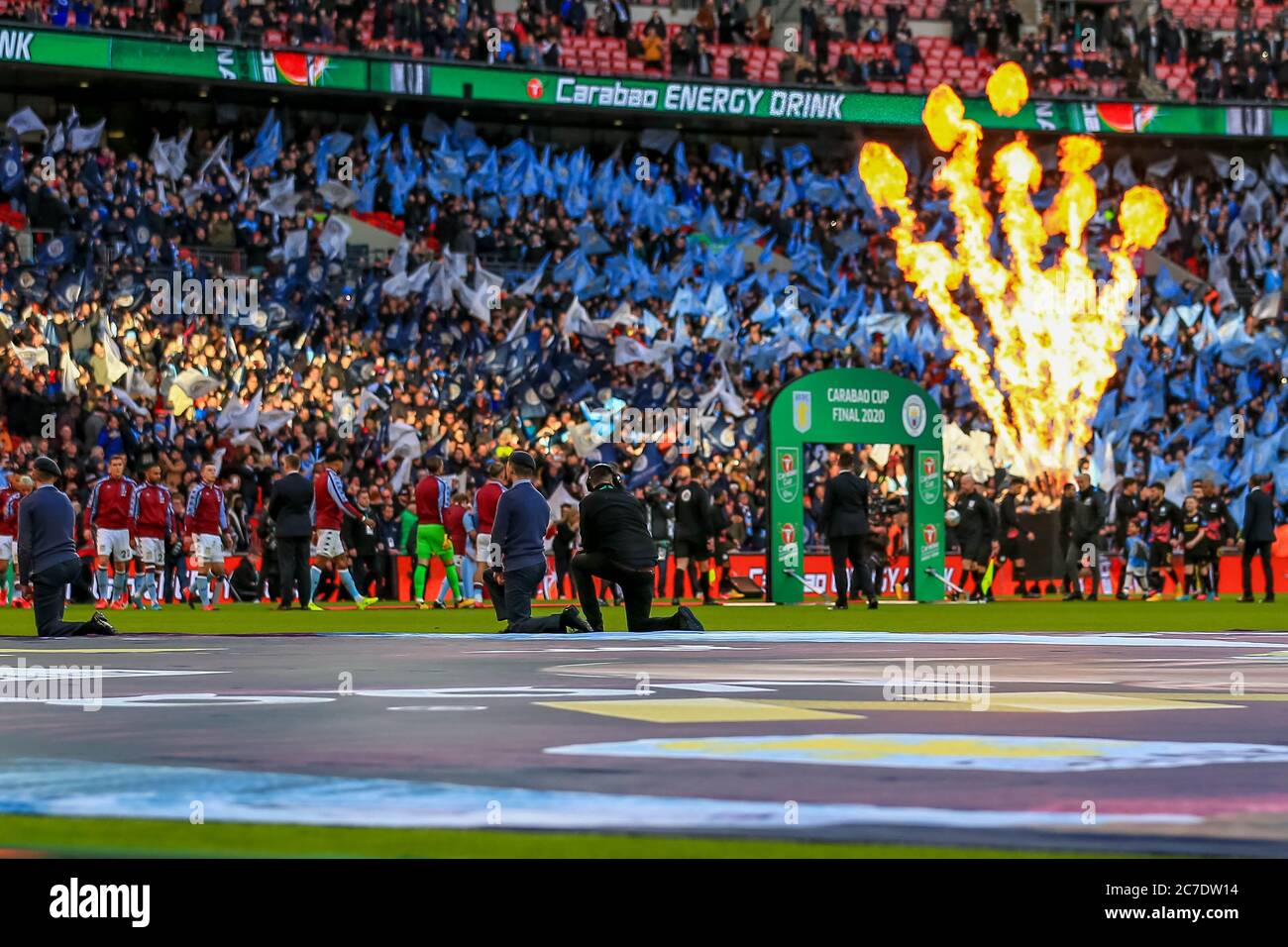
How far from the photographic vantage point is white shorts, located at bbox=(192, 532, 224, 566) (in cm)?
2884

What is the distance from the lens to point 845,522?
1123 inches

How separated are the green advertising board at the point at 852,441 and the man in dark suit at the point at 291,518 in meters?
7.72

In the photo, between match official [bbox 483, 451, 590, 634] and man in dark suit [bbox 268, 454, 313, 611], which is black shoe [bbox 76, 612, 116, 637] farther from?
man in dark suit [bbox 268, 454, 313, 611]

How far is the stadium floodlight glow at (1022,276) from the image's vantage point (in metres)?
45.6

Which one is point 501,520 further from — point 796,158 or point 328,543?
point 796,158

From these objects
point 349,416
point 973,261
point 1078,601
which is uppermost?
point 973,261

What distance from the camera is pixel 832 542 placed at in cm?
2870

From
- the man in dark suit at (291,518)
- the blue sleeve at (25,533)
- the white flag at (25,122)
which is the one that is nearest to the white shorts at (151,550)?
the man in dark suit at (291,518)

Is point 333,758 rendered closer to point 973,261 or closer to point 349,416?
point 349,416

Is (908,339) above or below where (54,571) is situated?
above

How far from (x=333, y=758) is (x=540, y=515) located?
12.6 meters

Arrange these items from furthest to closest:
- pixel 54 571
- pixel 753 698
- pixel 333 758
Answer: pixel 54 571
pixel 753 698
pixel 333 758

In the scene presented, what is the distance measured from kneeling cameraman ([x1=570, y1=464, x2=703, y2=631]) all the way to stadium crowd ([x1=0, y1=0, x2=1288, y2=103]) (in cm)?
2935
